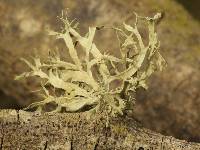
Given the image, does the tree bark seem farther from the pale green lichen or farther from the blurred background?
the blurred background

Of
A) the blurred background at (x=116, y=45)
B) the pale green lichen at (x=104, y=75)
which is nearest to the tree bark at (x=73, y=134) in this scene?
the pale green lichen at (x=104, y=75)

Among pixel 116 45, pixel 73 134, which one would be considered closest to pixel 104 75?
pixel 73 134

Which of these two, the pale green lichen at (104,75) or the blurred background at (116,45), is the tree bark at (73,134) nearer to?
the pale green lichen at (104,75)

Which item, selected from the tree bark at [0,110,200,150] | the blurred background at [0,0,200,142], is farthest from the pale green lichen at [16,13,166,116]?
the blurred background at [0,0,200,142]

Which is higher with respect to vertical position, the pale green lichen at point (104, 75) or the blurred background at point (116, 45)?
the blurred background at point (116, 45)

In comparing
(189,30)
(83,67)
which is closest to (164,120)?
(189,30)

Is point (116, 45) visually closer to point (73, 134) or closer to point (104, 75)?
point (104, 75)
